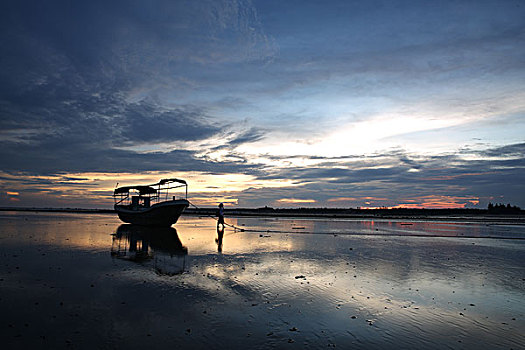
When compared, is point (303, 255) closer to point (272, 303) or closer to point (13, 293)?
point (272, 303)

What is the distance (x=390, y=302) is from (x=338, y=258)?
7.57m

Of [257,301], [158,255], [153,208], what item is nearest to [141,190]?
[153,208]

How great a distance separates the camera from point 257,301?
382 inches

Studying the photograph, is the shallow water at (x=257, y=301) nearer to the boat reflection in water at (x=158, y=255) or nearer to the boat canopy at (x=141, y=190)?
the boat reflection in water at (x=158, y=255)

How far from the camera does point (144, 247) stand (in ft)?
68.9

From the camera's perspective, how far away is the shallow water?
7.09 m

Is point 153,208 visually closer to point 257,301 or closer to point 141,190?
point 141,190

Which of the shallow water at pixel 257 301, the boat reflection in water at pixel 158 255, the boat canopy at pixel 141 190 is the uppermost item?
the boat canopy at pixel 141 190

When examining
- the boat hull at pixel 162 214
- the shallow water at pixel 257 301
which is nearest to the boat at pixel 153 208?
the boat hull at pixel 162 214

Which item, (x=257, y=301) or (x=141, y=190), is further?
(x=141, y=190)

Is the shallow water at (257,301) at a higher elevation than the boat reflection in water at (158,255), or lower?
lower

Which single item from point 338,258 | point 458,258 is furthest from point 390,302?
point 458,258

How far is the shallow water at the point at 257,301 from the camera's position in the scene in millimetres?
7086

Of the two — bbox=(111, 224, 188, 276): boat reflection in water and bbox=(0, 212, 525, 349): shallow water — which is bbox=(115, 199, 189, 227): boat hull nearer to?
bbox=(111, 224, 188, 276): boat reflection in water
